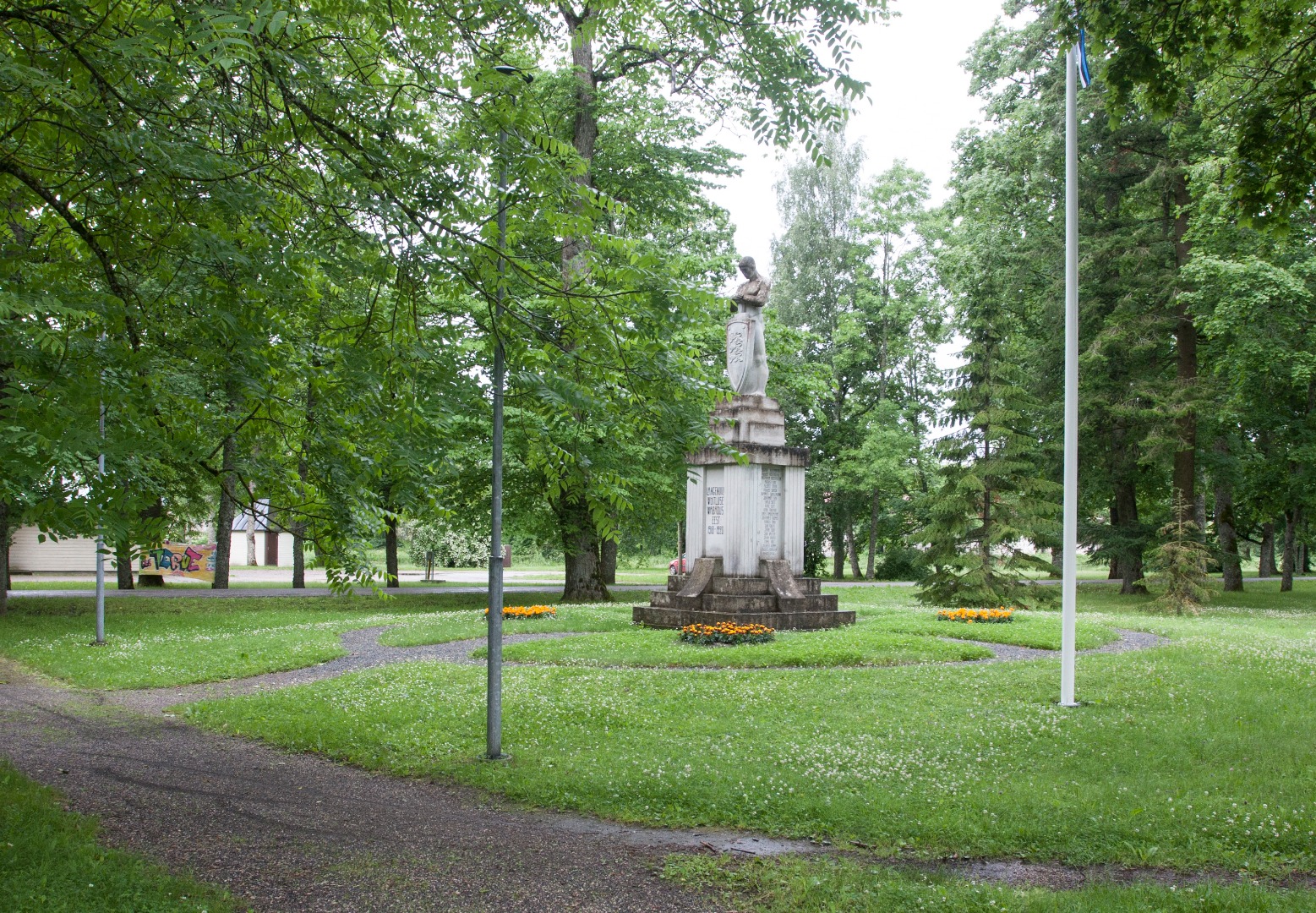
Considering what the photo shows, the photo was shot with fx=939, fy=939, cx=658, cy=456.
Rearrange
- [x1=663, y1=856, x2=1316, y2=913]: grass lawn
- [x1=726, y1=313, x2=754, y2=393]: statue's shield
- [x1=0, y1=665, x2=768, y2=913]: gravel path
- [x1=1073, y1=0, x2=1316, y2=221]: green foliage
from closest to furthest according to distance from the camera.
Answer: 1. [x1=663, y1=856, x2=1316, y2=913]: grass lawn
2. [x1=0, y1=665, x2=768, y2=913]: gravel path
3. [x1=1073, y1=0, x2=1316, y2=221]: green foliage
4. [x1=726, y1=313, x2=754, y2=393]: statue's shield

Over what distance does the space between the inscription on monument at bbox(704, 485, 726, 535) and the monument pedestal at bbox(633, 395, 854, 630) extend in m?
0.01

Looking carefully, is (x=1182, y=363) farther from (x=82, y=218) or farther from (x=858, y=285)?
(x=82, y=218)

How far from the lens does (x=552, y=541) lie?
83.6 ft

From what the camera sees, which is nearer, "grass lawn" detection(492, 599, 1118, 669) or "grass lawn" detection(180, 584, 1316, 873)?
"grass lawn" detection(180, 584, 1316, 873)

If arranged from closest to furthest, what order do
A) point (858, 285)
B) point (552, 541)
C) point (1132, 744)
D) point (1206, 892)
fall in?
1. point (1206, 892)
2. point (1132, 744)
3. point (552, 541)
4. point (858, 285)

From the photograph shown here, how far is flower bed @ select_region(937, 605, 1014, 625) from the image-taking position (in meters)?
17.0

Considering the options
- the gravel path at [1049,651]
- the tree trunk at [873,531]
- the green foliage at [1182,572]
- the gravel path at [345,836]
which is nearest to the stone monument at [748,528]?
the gravel path at [1049,651]

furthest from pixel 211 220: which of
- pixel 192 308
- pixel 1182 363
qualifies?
pixel 1182 363

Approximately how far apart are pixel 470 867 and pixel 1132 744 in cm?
539

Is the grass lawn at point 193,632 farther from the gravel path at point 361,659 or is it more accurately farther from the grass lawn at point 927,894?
the grass lawn at point 927,894

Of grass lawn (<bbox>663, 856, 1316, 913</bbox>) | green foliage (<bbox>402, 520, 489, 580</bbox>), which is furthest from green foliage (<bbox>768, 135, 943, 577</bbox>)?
grass lawn (<bbox>663, 856, 1316, 913</bbox>)

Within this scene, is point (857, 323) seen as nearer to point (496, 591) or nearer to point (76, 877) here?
point (496, 591)

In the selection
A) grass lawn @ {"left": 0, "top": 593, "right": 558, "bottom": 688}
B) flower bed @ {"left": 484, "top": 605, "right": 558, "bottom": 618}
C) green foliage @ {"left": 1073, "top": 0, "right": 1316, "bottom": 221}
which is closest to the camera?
green foliage @ {"left": 1073, "top": 0, "right": 1316, "bottom": 221}

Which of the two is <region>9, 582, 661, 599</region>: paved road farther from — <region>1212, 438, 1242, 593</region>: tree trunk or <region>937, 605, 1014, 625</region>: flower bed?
<region>1212, 438, 1242, 593</region>: tree trunk
